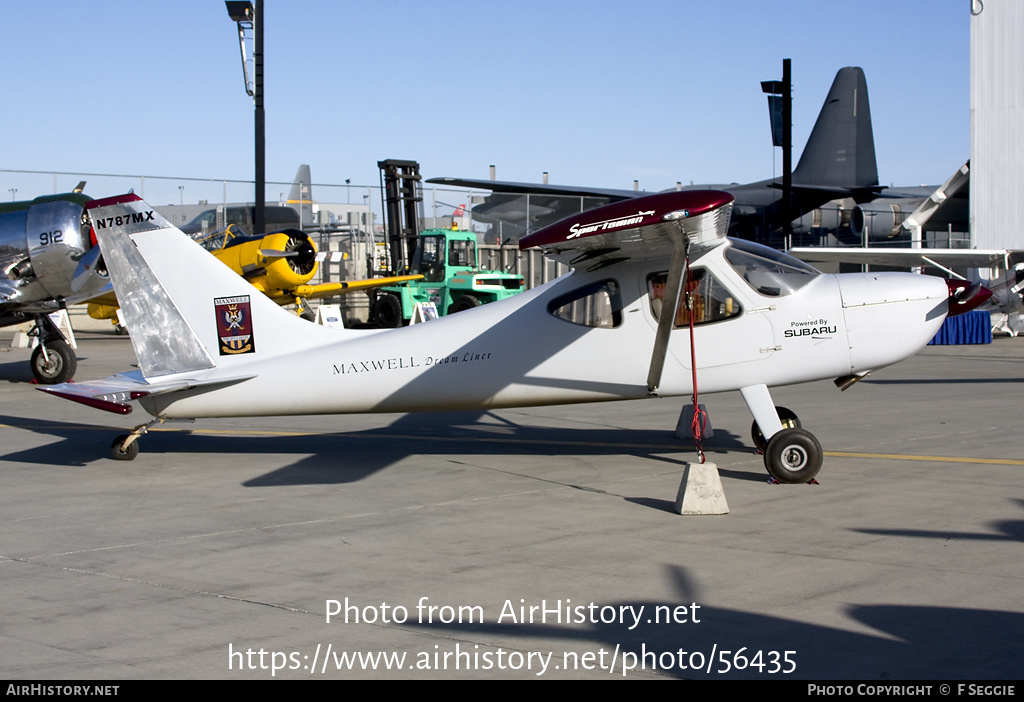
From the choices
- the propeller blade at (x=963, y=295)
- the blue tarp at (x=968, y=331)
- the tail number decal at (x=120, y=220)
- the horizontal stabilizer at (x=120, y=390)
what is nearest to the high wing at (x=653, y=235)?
the propeller blade at (x=963, y=295)

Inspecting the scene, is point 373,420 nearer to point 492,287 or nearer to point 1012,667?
point 1012,667

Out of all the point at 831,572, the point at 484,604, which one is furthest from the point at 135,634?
the point at 831,572

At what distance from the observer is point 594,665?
4.23 metres

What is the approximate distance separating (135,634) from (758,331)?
595 cm

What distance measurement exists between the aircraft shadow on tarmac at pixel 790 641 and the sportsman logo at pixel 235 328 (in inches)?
198

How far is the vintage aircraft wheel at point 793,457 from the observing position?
809 cm

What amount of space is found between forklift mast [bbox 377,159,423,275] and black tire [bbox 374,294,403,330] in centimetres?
285

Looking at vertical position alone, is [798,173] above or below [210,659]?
above

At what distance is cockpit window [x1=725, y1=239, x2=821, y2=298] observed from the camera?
8820 millimetres

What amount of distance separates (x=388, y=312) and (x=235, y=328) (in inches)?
832

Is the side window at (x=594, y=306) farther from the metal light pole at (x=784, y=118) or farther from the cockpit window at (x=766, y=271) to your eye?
the metal light pole at (x=784, y=118)

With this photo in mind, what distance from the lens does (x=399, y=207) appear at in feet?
112

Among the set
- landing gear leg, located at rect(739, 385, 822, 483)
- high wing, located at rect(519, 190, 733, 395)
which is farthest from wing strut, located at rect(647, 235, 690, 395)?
landing gear leg, located at rect(739, 385, 822, 483)
